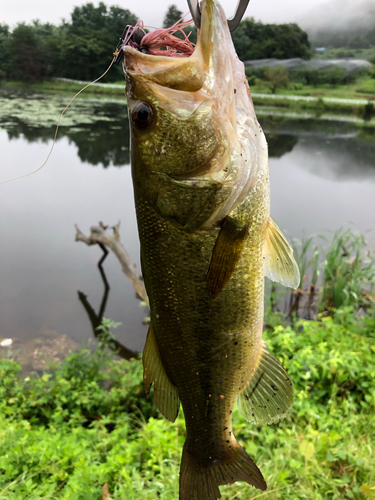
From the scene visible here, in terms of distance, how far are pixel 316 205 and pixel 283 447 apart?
10.6 meters

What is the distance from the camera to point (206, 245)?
1.12 metres

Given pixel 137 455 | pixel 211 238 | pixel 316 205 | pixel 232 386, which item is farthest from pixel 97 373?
pixel 316 205

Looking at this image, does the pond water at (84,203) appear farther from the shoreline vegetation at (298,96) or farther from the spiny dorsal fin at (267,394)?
the spiny dorsal fin at (267,394)

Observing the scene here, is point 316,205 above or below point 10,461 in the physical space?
above

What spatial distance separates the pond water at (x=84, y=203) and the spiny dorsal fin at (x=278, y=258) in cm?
535

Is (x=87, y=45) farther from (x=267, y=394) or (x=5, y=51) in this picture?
(x=267, y=394)

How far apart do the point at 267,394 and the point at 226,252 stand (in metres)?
0.66

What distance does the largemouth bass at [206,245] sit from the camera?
3.42 feet

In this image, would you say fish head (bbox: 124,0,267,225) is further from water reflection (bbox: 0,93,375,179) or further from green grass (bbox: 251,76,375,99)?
green grass (bbox: 251,76,375,99)

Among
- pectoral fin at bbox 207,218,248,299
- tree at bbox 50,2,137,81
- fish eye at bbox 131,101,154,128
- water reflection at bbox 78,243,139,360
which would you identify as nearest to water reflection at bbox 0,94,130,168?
tree at bbox 50,2,137,81

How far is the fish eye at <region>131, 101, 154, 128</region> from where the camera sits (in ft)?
3.48

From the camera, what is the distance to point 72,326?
6.92m

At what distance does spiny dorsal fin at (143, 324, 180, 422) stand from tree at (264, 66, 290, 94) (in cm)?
2758

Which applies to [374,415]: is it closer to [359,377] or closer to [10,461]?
[359,377]
